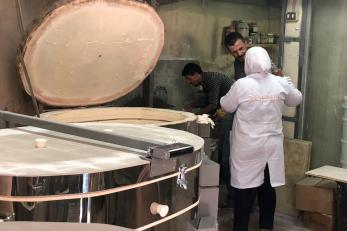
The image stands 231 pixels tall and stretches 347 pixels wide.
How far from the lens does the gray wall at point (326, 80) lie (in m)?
3.82

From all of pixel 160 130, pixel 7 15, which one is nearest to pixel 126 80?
pixel 7 15

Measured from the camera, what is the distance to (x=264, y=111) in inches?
127

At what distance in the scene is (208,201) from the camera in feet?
7.87

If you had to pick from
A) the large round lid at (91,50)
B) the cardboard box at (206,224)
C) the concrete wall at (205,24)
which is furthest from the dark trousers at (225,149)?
the cardboard box at (206,224)

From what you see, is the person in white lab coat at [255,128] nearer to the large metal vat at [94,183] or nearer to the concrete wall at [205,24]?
the concrete wall at [205,24]

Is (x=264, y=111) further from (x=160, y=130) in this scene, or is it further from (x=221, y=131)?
(x=160, y=130)

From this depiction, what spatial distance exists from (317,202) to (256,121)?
0.91m

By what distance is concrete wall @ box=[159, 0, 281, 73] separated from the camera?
4184mm

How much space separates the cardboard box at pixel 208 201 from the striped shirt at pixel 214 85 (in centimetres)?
170

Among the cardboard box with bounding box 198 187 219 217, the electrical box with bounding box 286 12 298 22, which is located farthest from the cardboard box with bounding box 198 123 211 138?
the electrical box with bounding box 286 12 298 22

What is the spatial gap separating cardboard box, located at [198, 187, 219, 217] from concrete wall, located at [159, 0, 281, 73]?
201 centimetres

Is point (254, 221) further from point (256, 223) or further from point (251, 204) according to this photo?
point (251, 204)

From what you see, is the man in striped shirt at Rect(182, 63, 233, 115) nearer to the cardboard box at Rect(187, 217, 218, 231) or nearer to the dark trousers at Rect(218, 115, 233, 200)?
the dark trousers at Rect(218, 115, 233, 200)

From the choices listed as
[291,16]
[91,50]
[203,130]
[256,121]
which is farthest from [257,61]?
[91,50]
